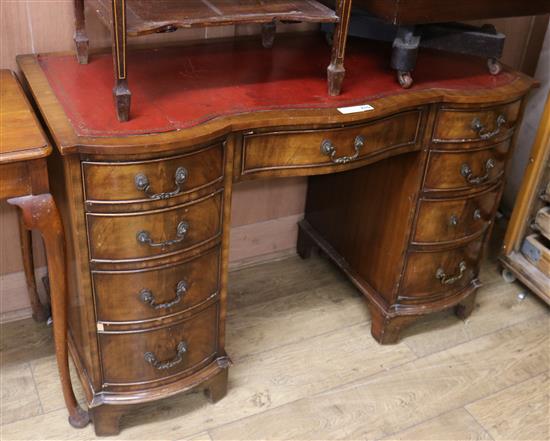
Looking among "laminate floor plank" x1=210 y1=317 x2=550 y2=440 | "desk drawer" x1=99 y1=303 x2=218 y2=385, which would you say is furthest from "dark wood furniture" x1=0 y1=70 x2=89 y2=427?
"laminate floor plank" x1=210 y1=317 x2=550 y2=440

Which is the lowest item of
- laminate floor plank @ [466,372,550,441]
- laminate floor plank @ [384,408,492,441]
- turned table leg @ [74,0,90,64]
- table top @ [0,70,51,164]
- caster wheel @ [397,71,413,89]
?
laminate floor plank @ [384,408,492,441]

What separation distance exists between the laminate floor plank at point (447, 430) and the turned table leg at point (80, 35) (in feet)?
4.27

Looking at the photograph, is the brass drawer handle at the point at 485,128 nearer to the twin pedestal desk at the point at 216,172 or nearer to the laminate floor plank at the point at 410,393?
the twin pedestal desk at the point at 216,172

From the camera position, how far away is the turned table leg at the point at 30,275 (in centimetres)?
190

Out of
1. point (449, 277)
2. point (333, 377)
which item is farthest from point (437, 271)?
point (333, 377)

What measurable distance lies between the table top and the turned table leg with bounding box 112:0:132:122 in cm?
17

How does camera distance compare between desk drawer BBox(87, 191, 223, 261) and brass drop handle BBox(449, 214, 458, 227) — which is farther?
brass drop handle BBox(449, 214, 458, 227)

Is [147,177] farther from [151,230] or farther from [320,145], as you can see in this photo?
[320,145]

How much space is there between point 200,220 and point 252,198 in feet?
2.63

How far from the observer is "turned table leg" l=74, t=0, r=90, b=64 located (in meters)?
1.65

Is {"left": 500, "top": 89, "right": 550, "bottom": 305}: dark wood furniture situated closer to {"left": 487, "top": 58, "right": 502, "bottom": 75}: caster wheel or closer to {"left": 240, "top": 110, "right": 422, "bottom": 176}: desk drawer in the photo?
{"left": 487, "top": 58, "right": 502, "bottom": 75}: caster wheel

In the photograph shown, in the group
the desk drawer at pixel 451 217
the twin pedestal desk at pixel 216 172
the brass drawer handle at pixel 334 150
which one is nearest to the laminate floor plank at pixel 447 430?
the twin pedestal desk at pixel 216 172

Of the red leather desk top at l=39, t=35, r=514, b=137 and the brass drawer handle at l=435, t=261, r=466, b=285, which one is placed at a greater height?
the red leather desk top at l=39, t=35, r=514, b=137

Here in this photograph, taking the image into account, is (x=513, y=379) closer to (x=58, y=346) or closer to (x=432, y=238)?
(x=432, y=238)
